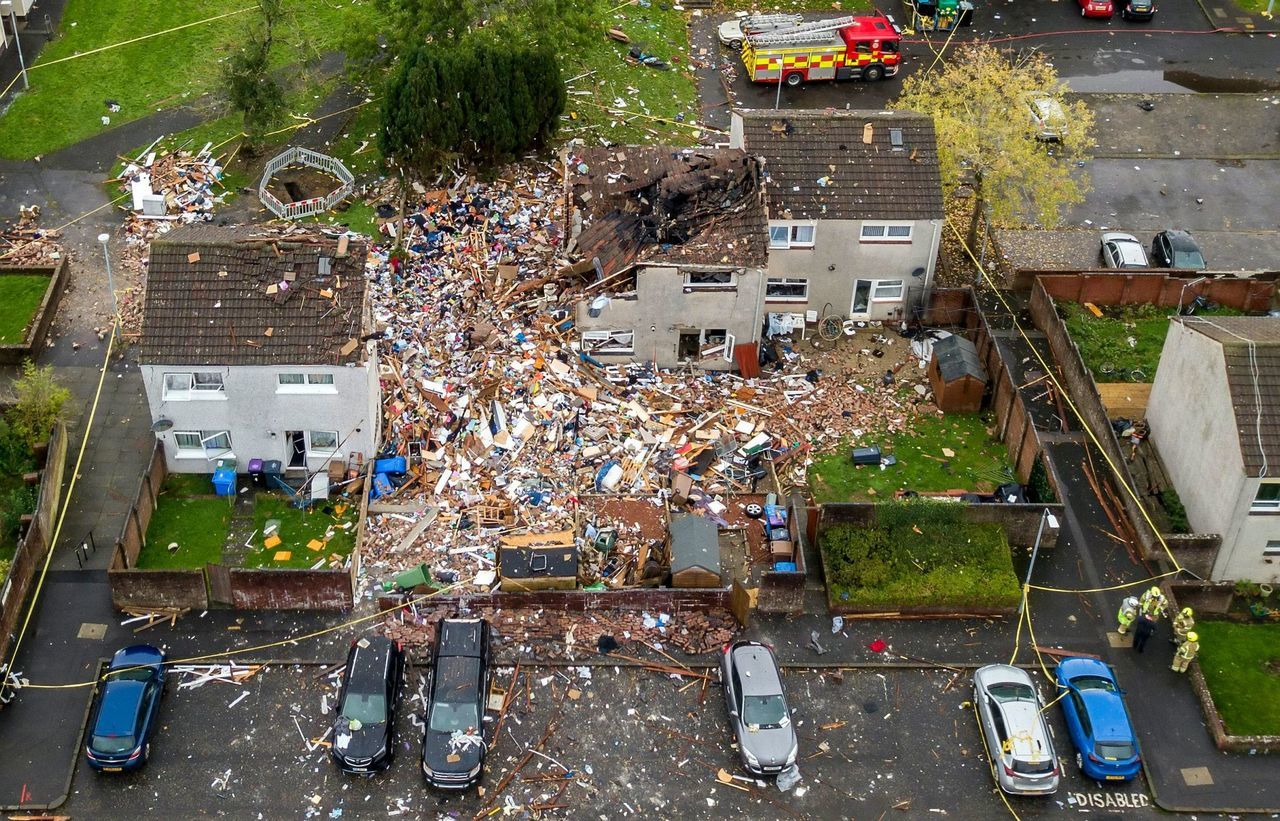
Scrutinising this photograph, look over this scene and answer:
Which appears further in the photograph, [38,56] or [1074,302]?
[38,56]

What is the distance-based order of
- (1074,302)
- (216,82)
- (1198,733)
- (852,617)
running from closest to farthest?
1. (1198,733)
2. (852,617)
3. (1074,302)
4. (216,82)

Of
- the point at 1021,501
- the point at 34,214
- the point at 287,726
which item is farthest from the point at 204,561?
the point at 1021,501

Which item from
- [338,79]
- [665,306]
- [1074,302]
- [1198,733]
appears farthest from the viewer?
[338,79]

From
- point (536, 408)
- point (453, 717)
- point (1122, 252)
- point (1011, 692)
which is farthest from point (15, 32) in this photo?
point (1011, 692)

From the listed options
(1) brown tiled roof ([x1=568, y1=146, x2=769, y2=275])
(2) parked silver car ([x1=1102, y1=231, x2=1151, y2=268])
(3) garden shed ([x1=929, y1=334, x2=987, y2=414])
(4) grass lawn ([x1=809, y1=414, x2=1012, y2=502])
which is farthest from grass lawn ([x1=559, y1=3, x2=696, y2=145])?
(4) grass lawn ([x1=809, y1=414, x2=1012, y2=502])

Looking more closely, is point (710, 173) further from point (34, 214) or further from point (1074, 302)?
point (34, 214)

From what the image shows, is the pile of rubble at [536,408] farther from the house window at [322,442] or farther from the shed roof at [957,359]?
the house window at [322,442]

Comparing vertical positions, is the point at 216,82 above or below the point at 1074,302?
above
